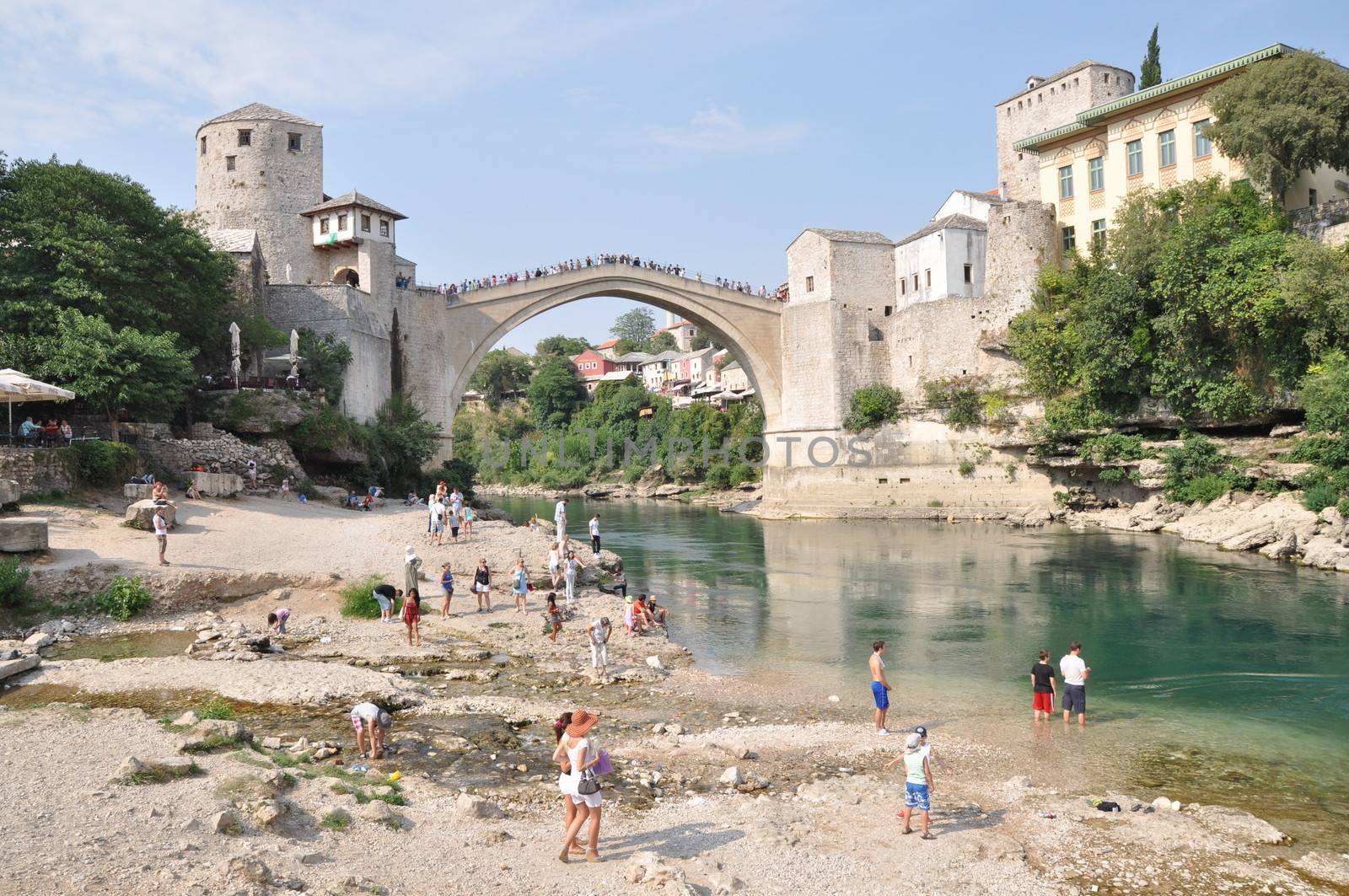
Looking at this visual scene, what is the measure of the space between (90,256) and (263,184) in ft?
42.3

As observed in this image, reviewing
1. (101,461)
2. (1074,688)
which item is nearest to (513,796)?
(1074,688)

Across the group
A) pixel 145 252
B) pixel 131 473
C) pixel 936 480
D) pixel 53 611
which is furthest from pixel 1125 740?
pixel 936 480

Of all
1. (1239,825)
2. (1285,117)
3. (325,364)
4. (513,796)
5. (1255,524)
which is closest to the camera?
(1239,825)

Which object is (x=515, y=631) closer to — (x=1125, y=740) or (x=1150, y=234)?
(x=1125, y=740)

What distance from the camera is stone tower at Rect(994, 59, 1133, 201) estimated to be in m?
41.9

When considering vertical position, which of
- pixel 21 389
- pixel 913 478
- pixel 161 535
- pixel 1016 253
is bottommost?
pixel 161 535

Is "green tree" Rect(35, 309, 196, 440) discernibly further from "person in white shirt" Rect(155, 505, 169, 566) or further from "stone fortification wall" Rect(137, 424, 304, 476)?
"person in white shirt" Rect(155, 505, 169, 566)

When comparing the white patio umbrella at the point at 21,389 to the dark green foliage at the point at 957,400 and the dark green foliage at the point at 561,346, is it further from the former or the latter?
the dark green foliage at the point at 561,346

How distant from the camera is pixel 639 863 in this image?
22.1 feet

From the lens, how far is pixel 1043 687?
37.1ft

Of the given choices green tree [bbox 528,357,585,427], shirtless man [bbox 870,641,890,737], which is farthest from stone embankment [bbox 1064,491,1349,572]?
green tree [bbox 528,357,585,427]

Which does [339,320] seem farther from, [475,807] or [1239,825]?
[1239,825]

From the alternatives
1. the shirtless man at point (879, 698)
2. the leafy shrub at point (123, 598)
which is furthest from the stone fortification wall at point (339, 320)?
the shirtless man at point (879, 698)

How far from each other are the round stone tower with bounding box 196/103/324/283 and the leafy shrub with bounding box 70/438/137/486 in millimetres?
14775
